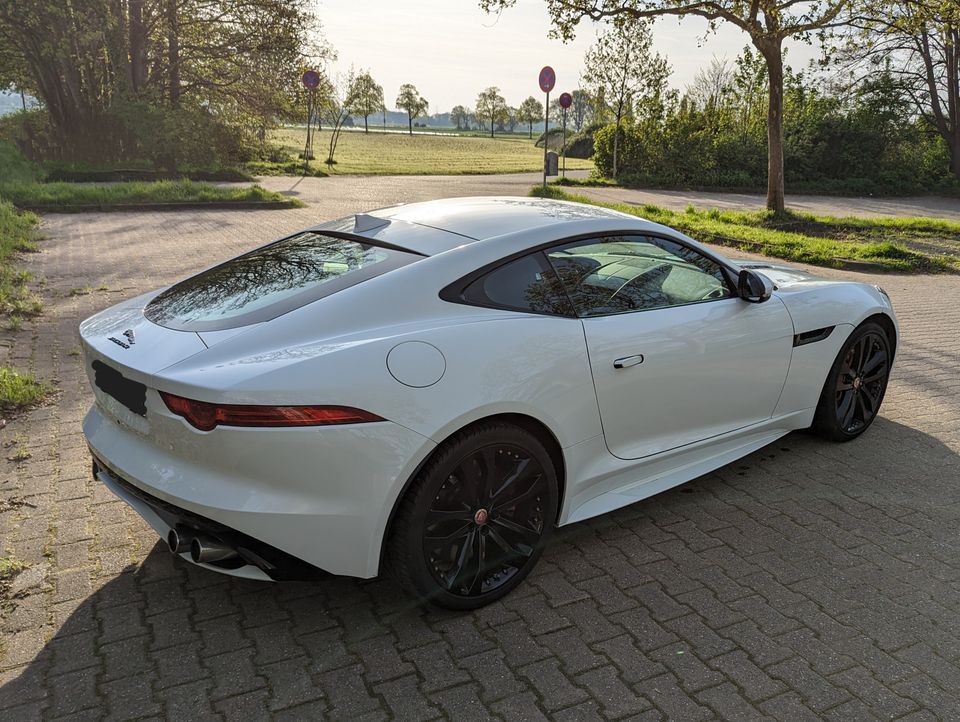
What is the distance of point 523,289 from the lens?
3258 mm

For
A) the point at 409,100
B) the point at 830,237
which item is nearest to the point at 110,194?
the point at 830,237

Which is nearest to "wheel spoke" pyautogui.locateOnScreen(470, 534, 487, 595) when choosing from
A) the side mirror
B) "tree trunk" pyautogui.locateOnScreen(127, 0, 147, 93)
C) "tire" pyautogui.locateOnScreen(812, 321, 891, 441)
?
the side mirror

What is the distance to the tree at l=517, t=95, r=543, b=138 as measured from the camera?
350 ft

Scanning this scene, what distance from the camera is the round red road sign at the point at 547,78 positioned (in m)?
21.4

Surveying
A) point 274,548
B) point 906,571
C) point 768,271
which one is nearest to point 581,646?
point 274,548

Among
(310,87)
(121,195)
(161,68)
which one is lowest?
(121,195)

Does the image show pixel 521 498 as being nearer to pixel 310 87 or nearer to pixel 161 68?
pixel 310 87

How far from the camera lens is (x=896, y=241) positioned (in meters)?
14.5

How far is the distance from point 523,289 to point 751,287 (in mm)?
1330

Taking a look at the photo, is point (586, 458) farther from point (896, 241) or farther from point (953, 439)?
point (896, 241)

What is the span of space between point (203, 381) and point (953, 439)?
4.52 meters

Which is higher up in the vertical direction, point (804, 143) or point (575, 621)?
point (804, 143)

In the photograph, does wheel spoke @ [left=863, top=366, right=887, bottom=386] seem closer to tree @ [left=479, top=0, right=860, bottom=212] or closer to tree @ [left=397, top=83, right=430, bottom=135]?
tree @ [left=479, top=0, right=860, bottom=212]

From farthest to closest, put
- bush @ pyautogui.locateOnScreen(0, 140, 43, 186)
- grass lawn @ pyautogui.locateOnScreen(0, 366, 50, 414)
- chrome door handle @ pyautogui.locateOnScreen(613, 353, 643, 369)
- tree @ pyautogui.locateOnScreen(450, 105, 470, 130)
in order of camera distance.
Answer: tree @ pyautogui.locateOnScreen(450, 105, 470, 130) < bush @ pyautogui.locateOnScreen(0, 140, 43, 186) < grass lawn @ pyautogui.locateOnScreen(0, 366, 50, 414) < chrome door handle @ pyautogui.locateOnScreen(613, 353, 643, 369)
